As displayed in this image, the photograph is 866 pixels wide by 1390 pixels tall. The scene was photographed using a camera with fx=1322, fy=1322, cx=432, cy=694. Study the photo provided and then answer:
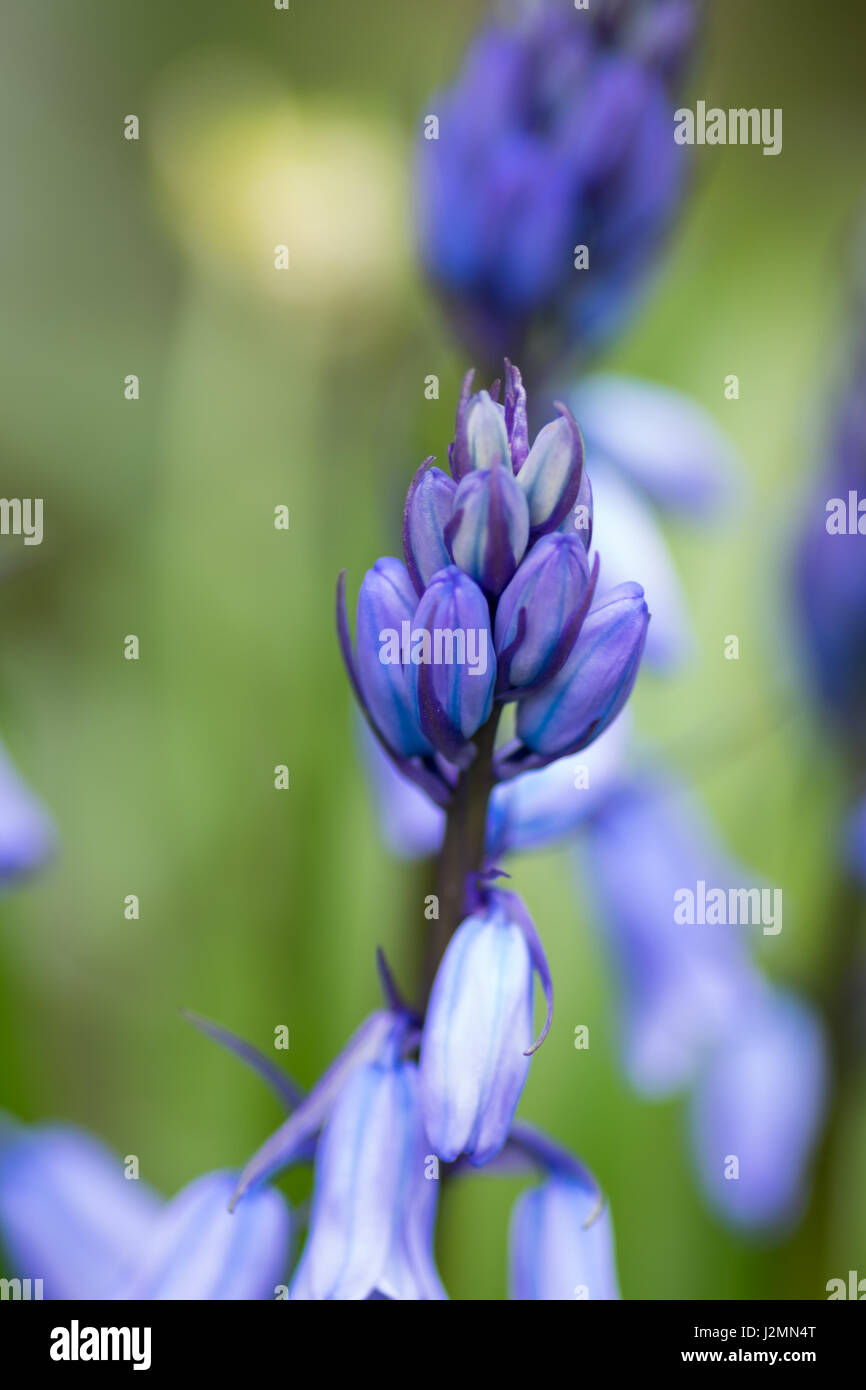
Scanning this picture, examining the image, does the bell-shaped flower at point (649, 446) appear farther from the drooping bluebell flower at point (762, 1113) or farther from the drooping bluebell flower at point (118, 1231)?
the drooping bluebell flower at point (118, 1231)

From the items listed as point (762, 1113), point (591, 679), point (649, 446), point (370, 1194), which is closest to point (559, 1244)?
point (370, 1194)

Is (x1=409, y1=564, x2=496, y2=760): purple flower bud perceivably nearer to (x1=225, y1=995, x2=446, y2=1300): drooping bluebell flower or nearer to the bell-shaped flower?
(x1=225, y1=995, x2=446, y2=1300): drooping bluebell flower

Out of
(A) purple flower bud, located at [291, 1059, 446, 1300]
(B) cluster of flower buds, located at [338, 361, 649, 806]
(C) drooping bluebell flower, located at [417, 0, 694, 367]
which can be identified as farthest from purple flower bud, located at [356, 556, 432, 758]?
(C) drooping bluebell flower, located at [417, 0, 694, 367]

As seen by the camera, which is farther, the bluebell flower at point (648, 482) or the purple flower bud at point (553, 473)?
the bluebell flower at point (648, 482)

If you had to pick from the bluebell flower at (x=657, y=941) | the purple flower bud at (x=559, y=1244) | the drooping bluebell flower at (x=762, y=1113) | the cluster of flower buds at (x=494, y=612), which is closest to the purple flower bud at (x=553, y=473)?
the cluster of flower buds at (x=494, y=612)
